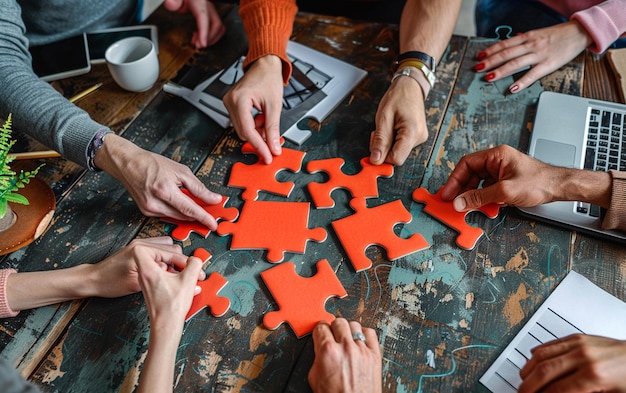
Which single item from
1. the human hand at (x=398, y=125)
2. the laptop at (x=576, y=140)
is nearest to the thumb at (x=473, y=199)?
the laptop at (x=576, y=140)

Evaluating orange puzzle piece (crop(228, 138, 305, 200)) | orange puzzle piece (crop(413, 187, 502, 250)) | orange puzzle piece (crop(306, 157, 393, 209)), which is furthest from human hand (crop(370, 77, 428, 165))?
orange puzzle piece (crop(228, 138, 305, 200))

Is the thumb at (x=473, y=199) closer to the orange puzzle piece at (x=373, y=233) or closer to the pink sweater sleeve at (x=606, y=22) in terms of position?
the orange puzzle piece at (x=373, y=233)

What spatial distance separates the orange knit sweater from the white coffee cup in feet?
1.13

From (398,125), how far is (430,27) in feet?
1.67

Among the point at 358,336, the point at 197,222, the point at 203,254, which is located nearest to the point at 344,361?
the point at 358,336

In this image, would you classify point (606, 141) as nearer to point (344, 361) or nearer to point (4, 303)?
point (344, 361)

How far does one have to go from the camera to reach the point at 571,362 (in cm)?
102

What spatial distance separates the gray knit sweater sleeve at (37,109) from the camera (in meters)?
1.51

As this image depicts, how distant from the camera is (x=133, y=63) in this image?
1.70 meters

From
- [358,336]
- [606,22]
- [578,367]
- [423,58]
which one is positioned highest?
[606,22]

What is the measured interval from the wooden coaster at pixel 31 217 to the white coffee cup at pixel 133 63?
1.55 ft

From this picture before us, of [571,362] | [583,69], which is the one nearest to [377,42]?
[583,69]

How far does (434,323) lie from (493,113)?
0.86 m

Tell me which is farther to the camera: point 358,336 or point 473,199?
point 473,199
